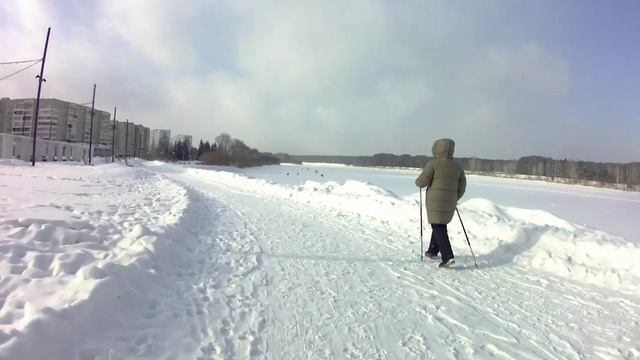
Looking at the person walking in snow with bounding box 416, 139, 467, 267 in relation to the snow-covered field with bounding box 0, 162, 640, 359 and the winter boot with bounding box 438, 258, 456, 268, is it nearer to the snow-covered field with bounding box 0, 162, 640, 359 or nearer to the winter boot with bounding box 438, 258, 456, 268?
the winter boot with bounding box 438, 258, 456, 268

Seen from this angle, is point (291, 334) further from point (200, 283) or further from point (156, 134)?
point (156, 134)

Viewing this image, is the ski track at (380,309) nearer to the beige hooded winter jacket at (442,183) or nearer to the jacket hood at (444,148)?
the beige hooded winter jacket at (442,183)

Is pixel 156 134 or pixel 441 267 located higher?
pixel 156 134

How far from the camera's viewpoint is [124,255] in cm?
509

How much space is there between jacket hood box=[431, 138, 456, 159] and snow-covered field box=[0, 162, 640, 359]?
187 cm

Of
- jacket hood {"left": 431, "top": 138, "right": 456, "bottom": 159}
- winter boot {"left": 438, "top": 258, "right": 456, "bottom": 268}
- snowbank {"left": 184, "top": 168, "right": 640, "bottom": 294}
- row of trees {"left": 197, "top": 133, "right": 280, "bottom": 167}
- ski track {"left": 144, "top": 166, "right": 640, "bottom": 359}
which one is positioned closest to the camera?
ski track {"left": 144, "top": 166, "right": 640, "bottom": 359}

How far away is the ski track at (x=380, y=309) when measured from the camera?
3.50 m

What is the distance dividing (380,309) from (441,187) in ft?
9.56

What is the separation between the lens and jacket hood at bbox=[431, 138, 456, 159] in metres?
6.59

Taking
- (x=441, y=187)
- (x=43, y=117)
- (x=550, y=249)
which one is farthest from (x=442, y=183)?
(x=43, y=117)

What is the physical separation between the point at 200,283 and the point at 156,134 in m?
207

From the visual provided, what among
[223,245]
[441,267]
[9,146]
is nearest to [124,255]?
[223,245]

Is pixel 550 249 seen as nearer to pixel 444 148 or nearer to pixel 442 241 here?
pixel 442 241

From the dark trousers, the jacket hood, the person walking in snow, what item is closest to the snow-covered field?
the dark trousers
